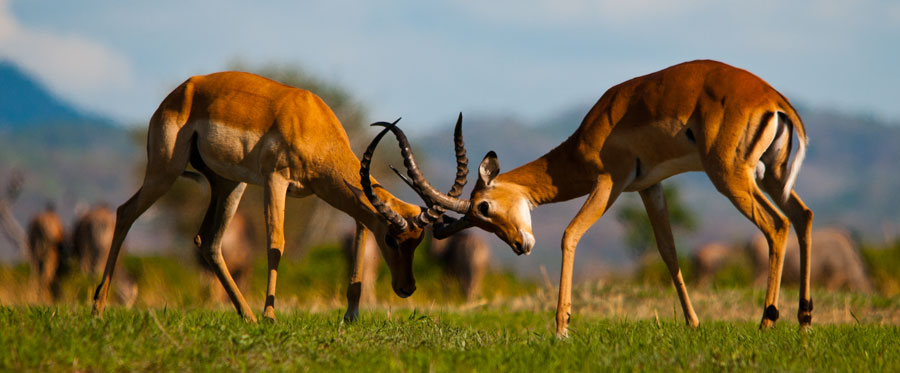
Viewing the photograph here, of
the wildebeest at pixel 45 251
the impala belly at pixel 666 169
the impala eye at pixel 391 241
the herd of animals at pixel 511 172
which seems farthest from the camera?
the wildebeest at pixel 45 251

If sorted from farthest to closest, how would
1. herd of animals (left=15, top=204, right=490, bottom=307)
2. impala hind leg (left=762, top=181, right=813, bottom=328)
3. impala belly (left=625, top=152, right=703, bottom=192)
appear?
herd of animals (left=15, top=204, right=490, bottom=307) < impala belly (left=625, top=152, right=703, bottom=192) < impala hind leg (left=762, top=181, right=813, bottom=328)

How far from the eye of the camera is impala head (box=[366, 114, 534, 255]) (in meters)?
7.47

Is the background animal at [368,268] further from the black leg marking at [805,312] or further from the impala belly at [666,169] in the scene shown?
the black leg marking at [805,312]

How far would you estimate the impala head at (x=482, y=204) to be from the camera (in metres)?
7.47

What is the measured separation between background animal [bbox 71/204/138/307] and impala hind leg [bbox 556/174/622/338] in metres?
12.7

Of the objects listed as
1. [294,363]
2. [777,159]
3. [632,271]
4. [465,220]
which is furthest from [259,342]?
[632,271]

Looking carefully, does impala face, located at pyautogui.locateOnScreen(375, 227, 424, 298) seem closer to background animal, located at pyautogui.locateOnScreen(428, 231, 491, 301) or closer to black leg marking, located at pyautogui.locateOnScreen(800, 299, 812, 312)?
black leg marking, located at pyautogui.locateOnScreen(800, 299, 812, 312)

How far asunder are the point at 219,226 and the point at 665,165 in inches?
173

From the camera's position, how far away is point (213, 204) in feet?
27.5

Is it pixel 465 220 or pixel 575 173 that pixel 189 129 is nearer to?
pixel 465 220

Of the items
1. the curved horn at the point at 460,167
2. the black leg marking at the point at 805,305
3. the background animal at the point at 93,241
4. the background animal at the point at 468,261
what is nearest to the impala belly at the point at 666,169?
the black leg marking at the point at 805,305

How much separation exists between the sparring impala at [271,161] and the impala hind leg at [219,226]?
2 centimetres

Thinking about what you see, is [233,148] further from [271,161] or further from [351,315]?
[351,315]

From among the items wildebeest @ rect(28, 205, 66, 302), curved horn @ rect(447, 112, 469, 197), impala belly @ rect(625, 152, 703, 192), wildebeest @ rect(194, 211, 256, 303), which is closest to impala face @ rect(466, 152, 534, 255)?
curved horn @ rect(447, 112, 469, 197)
